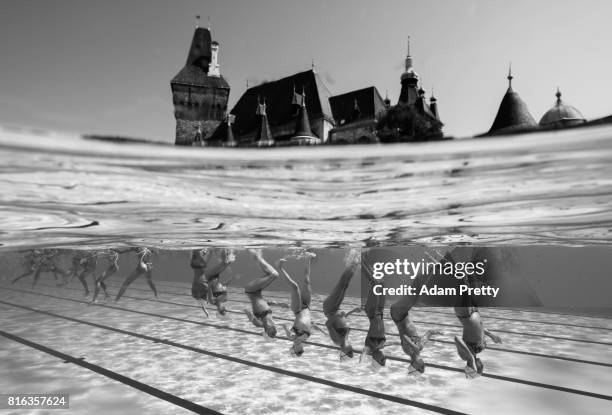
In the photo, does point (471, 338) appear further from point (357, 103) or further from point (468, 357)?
point (357, 103)

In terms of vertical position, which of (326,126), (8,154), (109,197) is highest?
(326,126)

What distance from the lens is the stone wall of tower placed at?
58.4 m

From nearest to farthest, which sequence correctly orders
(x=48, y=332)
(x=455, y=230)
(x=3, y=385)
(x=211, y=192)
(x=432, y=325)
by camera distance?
1. (x=211, y=192)
2. (x=3, y=385)
3. (x=455, y=230)
4. (x=48, y=332)
5. (x=432, y=325)

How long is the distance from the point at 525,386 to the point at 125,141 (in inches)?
280

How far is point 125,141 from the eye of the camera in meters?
2.93

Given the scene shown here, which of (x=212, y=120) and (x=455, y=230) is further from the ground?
(x=212, y=120)

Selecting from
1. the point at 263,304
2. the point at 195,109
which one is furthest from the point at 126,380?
the point at 195,109

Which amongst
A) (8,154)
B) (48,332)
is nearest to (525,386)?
(8,154)

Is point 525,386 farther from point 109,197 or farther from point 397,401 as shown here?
point 109,197

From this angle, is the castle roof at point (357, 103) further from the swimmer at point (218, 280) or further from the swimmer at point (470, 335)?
the swimmer at point (470, 335)

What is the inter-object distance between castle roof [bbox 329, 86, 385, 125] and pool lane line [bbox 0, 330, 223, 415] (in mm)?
41027

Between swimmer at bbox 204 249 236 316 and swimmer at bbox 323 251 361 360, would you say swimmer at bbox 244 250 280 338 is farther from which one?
swimmer at bbox 323 251 361 360

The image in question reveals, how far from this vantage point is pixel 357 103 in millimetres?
47438

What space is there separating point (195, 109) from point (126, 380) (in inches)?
2258
